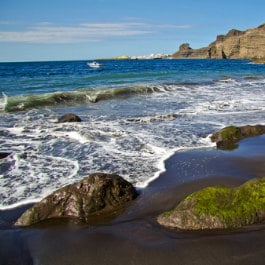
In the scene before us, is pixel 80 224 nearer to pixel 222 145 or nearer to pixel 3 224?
pixel 3 224

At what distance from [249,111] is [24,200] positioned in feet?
43.3

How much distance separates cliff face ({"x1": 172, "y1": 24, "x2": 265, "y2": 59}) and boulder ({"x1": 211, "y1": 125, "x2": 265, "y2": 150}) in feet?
391

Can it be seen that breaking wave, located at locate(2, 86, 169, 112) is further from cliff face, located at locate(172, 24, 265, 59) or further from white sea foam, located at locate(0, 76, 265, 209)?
cliff face, located at locate(172, 24, 265, 59)

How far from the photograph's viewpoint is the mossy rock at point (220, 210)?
18.5ft

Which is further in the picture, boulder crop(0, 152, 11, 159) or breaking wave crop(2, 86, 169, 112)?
breaking wave crop(2, 86, 169, 112)

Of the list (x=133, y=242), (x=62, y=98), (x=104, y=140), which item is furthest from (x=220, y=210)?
(x=62, y=98)

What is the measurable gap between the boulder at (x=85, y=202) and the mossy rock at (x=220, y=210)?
1.09 m

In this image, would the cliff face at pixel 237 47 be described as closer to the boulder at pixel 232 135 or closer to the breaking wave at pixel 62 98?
the breaking wave at pixel 62 98

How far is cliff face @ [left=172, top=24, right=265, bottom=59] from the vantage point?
133m

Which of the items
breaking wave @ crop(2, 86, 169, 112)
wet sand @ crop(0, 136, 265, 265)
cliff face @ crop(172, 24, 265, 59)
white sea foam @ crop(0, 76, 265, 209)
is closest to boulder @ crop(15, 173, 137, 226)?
wet sand @ crop(0, 136, 265, 265)

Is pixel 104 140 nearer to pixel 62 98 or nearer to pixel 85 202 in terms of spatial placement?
pixel 85 202

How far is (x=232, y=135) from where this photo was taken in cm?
1165

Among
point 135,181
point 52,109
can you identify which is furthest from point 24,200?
point 52,109

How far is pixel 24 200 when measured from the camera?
714cm
